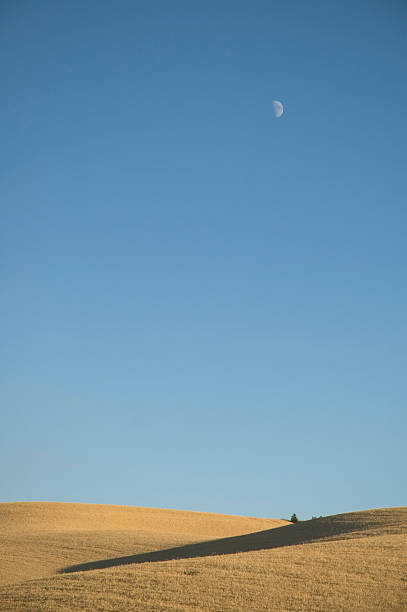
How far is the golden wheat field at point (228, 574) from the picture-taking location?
707 inches

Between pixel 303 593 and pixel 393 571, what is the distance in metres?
4.37

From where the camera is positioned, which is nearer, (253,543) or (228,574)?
(228,574)

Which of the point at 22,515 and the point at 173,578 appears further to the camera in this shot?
the point at 22,515

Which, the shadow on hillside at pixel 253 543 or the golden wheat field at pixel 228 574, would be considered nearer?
the golden wheat field at pixel 228 574

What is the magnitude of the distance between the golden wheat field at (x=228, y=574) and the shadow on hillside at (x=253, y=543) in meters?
0.09

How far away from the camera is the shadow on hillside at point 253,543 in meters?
33.8

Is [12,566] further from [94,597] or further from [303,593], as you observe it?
[303,593]

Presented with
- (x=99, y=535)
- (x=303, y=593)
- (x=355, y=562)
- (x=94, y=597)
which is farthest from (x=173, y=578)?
(x=99, y=535)

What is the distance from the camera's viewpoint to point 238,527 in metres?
63.0

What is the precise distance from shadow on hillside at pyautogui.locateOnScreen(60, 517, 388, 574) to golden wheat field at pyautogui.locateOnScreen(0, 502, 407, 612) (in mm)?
92

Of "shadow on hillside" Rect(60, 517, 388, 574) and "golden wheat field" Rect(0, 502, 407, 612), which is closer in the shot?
"golden wheat field" Rect(0, 502, 407, 612)

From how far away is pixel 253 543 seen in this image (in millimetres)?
37500

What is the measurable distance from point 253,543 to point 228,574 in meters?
17.5

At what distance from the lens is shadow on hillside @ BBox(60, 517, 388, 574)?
3375 centimetres
